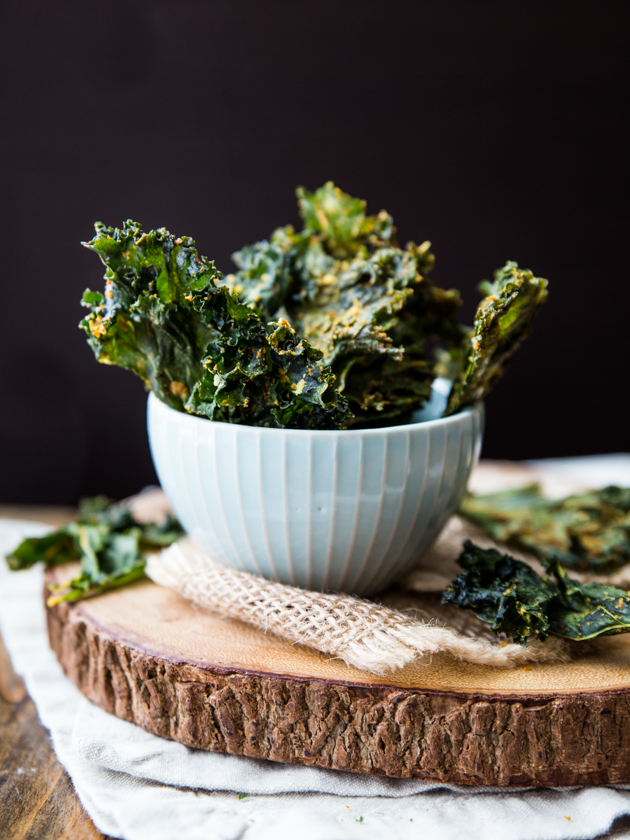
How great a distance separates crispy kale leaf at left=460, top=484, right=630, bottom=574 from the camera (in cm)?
168

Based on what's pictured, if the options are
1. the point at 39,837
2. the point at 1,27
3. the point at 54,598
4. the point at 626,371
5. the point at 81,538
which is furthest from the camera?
the point at 626,371

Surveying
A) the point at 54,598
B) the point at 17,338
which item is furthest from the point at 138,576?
the point at 17,338

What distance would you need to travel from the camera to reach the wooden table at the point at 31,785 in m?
1.14

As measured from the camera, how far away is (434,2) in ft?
9.02

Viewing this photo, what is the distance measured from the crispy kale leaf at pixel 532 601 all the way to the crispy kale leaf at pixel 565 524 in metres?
0.28

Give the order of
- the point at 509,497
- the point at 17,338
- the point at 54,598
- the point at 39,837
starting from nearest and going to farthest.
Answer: the point at 39,837
the point at 54,598
the point at 509,497
the point at 17,338

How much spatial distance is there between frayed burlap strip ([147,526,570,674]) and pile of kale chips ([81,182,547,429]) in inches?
13.2

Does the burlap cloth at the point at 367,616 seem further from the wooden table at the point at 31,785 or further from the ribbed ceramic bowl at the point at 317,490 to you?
the wooden table at the point at 31,785

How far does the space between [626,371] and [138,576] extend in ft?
8.26

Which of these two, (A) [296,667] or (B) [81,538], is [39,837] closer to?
(A) [296,667]

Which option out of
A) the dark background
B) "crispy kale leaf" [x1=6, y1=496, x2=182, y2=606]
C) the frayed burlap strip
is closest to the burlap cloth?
the frayed burlap strip

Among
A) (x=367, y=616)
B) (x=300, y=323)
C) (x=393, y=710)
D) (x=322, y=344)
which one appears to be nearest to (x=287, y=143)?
(x=300, y=323)

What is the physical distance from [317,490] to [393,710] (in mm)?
389

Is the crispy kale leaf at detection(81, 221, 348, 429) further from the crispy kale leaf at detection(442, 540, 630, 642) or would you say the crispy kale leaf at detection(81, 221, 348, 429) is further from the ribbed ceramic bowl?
the crispy kale leaf at detection(442, 540, 630, 642)
